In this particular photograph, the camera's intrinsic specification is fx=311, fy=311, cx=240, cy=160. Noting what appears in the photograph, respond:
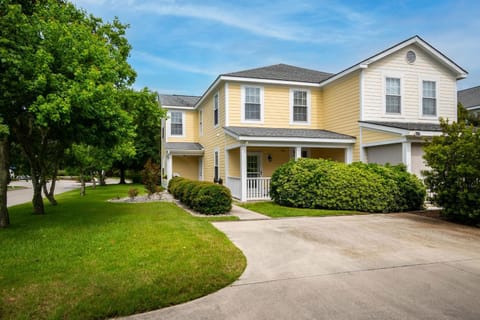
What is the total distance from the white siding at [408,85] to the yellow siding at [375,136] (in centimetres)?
78

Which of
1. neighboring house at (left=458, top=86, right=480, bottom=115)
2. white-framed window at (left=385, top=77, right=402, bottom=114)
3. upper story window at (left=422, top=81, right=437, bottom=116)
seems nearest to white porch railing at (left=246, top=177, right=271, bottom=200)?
white-framed window at (left=385, top=77, right=402, bottom=114)

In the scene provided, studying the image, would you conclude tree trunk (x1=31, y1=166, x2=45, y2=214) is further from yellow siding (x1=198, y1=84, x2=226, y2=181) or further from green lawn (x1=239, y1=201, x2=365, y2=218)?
yellow siding (x1=198, y1=84, x2=226, y2=181)

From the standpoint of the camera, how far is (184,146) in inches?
850

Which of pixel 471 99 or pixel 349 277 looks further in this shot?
pixel 471 99

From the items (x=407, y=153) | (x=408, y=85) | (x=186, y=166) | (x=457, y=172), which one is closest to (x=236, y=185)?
(x=407, y=153)

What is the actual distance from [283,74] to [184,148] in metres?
8.26

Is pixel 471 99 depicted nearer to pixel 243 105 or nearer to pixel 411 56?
pixel 411 56

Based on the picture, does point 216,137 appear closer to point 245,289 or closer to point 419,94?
point 419,94

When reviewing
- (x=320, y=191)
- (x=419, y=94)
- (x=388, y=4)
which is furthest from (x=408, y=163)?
(x=388, y=4)

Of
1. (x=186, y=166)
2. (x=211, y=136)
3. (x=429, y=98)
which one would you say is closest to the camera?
(x=429, y=98)

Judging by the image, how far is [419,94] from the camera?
14875 mm

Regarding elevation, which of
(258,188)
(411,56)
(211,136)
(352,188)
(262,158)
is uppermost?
(411,56)

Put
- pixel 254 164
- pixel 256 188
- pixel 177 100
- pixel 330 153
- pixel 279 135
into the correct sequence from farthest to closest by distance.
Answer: pixel 177 100, pixel 330 153, pixel 254 164, pixel 256 188, pixel 279 135

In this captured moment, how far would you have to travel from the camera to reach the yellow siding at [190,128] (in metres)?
22.7
